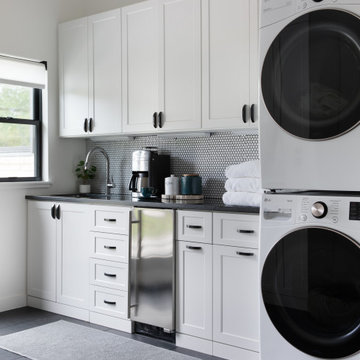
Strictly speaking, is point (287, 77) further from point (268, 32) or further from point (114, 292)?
point (114, 292)

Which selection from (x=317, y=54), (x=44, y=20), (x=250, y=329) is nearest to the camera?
(x=317, y=54)

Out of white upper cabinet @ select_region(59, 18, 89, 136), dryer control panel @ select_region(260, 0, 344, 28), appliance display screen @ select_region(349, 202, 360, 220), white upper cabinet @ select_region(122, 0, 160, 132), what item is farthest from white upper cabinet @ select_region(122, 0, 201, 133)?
appliance display screen @ select_region(349, 202, 360, 220)

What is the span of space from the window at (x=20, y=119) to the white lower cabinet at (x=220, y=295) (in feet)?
5.79

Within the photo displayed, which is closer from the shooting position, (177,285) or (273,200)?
(273,200)

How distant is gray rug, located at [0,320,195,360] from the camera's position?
3104 millimetres

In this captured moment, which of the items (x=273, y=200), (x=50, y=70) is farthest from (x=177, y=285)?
(x=50, y=70)

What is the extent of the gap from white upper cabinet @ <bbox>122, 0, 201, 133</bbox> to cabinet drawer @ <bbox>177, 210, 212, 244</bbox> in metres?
0.66

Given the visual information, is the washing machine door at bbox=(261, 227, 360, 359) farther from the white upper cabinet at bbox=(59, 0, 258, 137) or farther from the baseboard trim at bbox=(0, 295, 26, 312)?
the baseboard trim at bbox=(0, 295, 26, 312)

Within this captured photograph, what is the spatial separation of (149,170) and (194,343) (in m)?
1.34

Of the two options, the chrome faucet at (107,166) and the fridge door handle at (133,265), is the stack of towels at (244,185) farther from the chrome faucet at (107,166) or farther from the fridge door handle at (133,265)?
the chrome faucet at (107,166)

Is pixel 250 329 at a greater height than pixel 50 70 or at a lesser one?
lesser

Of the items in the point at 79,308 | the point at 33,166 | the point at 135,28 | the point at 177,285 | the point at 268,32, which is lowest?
the point at 79,308

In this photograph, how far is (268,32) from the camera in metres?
2.31

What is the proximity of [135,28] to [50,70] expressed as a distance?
0.96 meters
